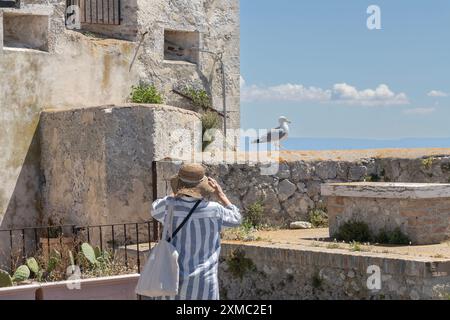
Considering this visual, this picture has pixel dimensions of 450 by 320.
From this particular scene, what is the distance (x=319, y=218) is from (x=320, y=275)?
11.1 ft

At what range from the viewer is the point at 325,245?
1070cm

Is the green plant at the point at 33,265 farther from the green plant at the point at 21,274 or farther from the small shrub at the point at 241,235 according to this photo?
the small shrub at the point at 241,235

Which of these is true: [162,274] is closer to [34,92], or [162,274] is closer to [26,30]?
[34,92]

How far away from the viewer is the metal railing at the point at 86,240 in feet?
41.3

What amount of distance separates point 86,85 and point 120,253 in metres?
3.52

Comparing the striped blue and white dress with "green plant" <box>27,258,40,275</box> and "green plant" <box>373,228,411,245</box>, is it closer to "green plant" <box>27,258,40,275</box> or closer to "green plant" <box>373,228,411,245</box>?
"green plant" <box>373,228,411,245</box>

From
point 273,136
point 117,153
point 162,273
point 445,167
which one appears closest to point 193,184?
A: point 162,273

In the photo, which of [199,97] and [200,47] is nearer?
[199,97]

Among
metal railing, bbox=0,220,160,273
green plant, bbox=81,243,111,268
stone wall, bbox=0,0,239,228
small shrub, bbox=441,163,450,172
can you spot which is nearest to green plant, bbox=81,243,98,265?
green plant, bbox=81,243,111,268

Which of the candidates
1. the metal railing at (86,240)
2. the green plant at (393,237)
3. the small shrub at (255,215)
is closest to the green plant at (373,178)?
the small shrub at (255,215)

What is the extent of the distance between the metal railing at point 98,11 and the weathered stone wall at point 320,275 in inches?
250

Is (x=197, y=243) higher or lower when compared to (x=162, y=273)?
higher

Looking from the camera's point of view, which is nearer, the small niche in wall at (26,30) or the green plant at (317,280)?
the green plant at (317,280)

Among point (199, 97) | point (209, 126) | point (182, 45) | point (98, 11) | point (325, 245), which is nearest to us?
point (325, 245)
